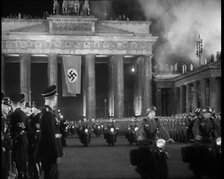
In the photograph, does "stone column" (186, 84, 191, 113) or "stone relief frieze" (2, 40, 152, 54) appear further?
"stone column" (186, 84, 191, 113)

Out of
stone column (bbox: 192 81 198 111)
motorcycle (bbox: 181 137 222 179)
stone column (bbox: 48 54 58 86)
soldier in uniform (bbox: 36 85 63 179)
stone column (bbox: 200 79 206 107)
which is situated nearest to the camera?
soldier in uniform (bbox: 36 85 63 179)

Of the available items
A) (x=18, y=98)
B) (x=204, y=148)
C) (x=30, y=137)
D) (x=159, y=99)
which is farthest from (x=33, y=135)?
(x=159, y=99)

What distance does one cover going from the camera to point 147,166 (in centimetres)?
1004

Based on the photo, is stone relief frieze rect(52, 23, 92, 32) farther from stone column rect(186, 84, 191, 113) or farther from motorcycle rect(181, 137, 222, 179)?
motorcycle rect(181, 137, 222, 179)

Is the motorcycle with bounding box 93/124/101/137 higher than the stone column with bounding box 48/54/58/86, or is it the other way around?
the stone column with bounding box 48/54/58/86

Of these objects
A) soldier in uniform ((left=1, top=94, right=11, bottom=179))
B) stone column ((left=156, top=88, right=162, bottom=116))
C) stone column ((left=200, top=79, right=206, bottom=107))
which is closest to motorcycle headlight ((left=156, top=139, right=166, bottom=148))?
soldier in uniform ((left=1, top=94, right=11, bottom=179))

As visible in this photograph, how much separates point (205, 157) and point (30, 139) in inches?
165

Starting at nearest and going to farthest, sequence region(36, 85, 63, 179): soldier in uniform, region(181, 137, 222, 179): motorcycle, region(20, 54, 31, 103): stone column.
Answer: region(36, 85, 63, 179): soldier in uniform → region(181, 137, 222, 179): motorcycle → region(20, 54, 31, 103): stone column

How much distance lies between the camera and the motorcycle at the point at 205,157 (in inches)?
419

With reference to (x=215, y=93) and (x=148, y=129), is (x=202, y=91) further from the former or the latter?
(x=148, y=129)

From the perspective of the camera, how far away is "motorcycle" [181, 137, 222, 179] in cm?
1063

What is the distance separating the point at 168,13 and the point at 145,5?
13.4 feet

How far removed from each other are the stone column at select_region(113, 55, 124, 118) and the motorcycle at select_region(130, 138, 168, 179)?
4316cm

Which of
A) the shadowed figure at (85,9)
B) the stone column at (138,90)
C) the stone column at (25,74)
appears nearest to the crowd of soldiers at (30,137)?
the stone column at (25,74)
